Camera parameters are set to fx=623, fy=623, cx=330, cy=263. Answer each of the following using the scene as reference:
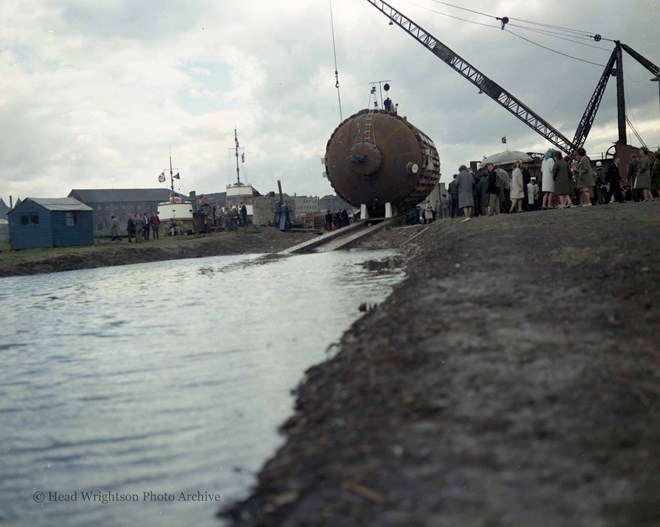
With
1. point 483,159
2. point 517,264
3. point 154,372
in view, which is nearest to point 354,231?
point 483,159

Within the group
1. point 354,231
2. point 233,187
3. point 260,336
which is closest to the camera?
point 260,336

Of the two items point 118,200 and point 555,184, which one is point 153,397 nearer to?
point 555,184

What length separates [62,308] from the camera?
38.2ft

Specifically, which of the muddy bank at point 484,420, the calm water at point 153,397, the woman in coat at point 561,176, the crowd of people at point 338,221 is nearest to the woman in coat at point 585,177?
the woman in coat at point 561,176

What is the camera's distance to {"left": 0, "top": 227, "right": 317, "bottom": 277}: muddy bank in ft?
82.3

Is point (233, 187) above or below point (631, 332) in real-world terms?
above

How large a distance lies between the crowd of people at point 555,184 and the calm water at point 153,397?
364 inches

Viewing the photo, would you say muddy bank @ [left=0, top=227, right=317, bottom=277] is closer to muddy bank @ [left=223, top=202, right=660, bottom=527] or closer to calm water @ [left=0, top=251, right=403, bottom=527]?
calm water @ [left=0, top=251, right=403, bottom=527]

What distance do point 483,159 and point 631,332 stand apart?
30972mm

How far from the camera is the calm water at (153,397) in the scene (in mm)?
3557

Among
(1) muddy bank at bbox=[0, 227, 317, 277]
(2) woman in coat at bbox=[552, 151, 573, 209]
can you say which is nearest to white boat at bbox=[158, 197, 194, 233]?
(1) muddy bank at bbox=[0, 227, 317, 277]

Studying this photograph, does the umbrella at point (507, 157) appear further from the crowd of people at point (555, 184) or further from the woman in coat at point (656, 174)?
the woman in coat at point (656, 174)

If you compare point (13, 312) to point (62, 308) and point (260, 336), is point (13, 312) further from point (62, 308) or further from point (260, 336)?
point (260, 336)

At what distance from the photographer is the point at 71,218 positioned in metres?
34.5
